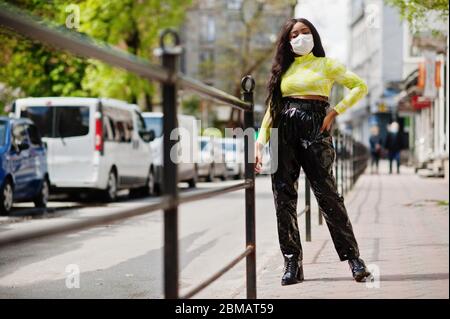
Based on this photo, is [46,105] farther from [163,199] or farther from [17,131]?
[163,199]

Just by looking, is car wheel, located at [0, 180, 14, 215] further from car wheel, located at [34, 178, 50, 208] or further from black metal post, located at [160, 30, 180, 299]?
black metal post, located at [160, 30, 180, 299]

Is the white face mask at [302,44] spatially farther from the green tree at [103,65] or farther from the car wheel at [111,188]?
the green tree at [103,65]

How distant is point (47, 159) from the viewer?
1858 cm

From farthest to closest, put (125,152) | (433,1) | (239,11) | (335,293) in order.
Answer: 1. (239,11)
2. (125,152)
3. (433,1)
4. (335,293)

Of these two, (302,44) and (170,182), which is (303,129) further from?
(170,182)

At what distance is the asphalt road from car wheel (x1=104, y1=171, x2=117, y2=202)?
4093 millimetres

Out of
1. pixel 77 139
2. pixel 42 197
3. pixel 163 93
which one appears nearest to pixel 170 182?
pixel 163 93

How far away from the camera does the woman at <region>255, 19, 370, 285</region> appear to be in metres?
6.20

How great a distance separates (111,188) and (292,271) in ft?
43.2

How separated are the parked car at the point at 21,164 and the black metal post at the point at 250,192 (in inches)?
387

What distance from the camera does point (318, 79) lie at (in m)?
6.23

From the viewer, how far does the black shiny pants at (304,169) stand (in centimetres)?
620
